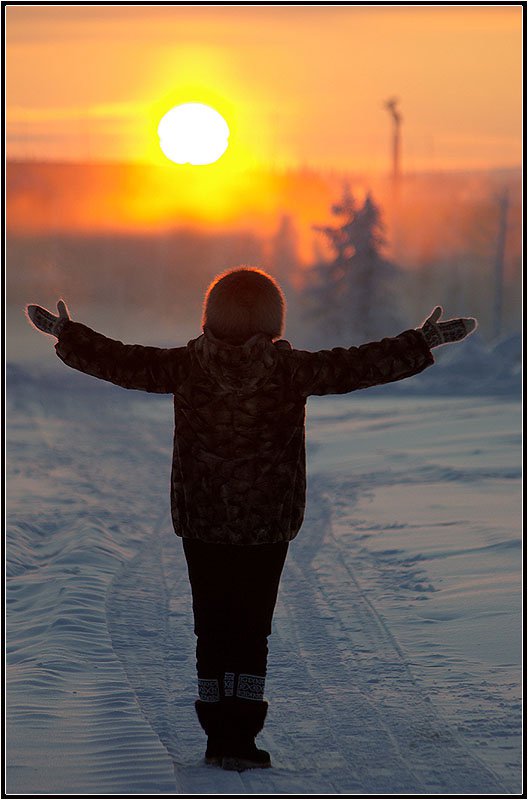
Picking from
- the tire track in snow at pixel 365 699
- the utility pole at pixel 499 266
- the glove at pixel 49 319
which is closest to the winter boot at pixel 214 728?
the tire track in snow at pixel 365 699

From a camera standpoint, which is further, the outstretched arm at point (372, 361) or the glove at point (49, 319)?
the glove at point (49, 319)

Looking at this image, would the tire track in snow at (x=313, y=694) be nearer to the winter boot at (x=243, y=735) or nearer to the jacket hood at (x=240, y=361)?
the winter boot at (x=243, y=735)

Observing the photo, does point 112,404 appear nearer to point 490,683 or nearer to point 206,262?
point 490,683

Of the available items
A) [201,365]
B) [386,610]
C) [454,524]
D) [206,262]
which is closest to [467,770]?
[201,365]

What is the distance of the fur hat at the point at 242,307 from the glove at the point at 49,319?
676mm

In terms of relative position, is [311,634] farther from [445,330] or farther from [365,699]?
[445,330]

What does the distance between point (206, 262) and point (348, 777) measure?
67.9 m

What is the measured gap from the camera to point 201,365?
4.50 metres

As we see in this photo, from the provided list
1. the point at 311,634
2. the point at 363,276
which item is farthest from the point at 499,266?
the point at 311,634

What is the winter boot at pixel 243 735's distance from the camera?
4645 mm

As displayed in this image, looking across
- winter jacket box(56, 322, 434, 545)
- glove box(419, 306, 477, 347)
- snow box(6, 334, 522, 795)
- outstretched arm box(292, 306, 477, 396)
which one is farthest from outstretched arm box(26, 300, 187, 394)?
snow box(6, 334, 522, 795)

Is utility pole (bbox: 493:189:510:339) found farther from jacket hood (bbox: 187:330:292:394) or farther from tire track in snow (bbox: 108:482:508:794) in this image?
jacket hood (bbox: 187:330:292:394)

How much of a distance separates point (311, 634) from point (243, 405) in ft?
8.63

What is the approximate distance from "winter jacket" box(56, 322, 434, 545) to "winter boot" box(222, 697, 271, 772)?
693 mm
